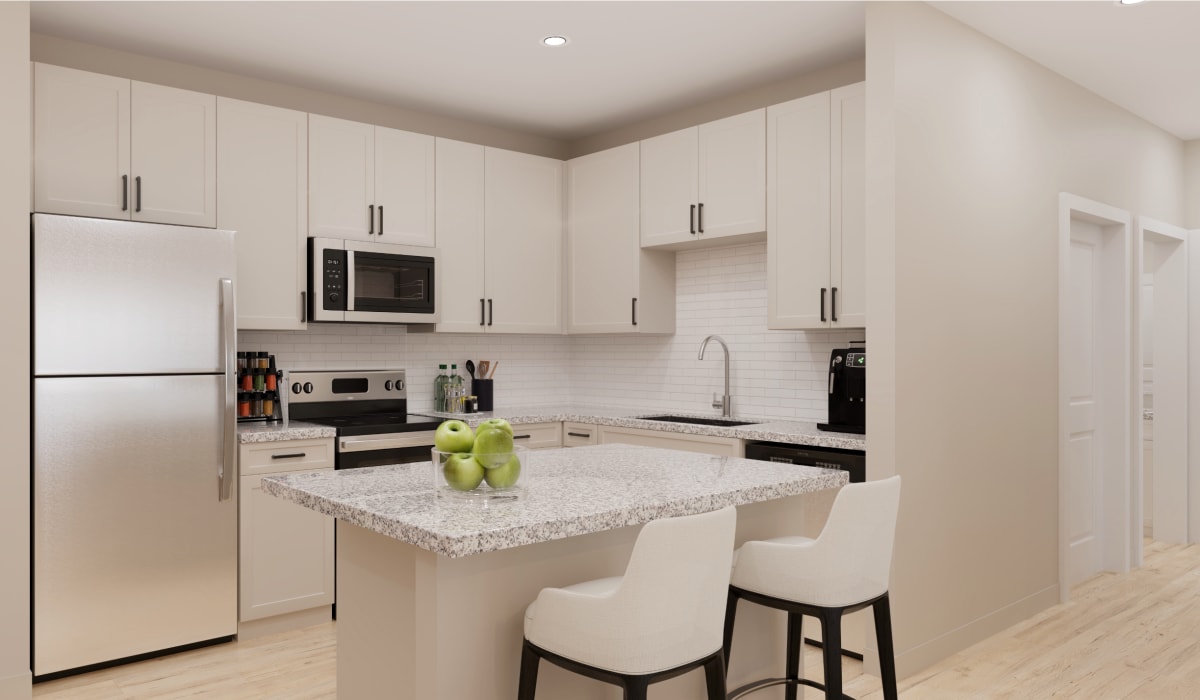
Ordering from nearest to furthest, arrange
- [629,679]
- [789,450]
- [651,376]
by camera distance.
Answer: [629,679], [789,450], [651,376]

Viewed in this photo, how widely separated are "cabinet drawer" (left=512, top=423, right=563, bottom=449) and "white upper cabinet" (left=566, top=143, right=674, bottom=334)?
68 cm

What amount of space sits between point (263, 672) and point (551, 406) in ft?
8.13

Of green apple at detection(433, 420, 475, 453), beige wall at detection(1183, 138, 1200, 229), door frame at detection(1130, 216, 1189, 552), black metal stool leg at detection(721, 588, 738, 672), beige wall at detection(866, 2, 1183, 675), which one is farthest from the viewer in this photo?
beige wall at detection(1183, 138, 1200, 229)

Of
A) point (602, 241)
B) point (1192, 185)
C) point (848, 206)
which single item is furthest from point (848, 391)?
point (1192, 185)

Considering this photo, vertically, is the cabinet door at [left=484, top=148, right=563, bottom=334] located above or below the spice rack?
above

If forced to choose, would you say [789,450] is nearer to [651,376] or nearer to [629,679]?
[651,376]

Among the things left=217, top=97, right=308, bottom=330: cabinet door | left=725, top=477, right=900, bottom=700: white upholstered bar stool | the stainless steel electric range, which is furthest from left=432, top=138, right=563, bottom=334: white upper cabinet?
left=725, top=477, right=900, bottom=700: white upholstered bar stool

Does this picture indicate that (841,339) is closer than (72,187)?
No

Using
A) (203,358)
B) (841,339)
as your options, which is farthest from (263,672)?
(841,339)

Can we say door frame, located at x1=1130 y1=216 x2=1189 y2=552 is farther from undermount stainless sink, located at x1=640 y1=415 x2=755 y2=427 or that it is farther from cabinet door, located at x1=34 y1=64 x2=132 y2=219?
cabinet door, located at x1=34 y1=64 x2=132 y2=219

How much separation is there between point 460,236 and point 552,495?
302 centimetres

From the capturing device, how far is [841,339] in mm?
4266

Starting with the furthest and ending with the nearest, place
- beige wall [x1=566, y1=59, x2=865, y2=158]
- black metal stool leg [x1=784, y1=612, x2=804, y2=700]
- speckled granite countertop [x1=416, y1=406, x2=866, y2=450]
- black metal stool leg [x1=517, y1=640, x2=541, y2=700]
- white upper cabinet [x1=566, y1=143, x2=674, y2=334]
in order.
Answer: white upper cabinet [x1=566, y1=143, x2=674, y2=334] → beige wall [x1=566, y1=59, x2=865, y2=158] → speckled granite countertop [x1=416, y1=406, x2=866, y2=450] → black metal stool leg [x1=784, y1=612, x2=804, y2=700] → black metal stool leg [x1=517, y1=640, x2=541, y2=700]

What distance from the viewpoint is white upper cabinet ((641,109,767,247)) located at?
4156 millimetres
